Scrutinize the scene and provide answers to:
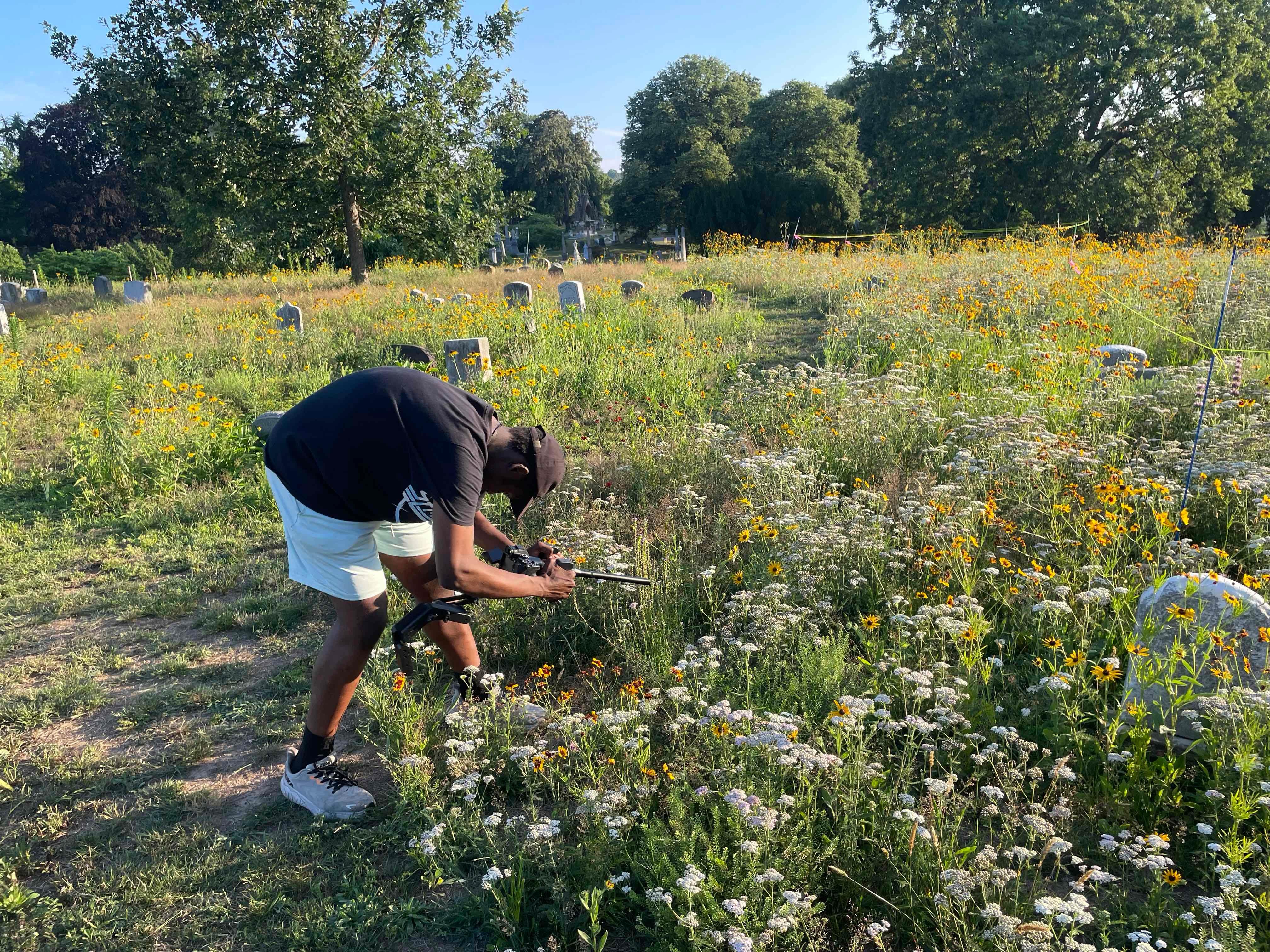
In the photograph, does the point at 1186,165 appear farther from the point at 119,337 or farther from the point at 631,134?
the point at 631,134

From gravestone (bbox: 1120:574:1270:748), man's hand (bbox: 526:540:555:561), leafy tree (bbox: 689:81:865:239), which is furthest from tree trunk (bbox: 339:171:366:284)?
leafy tree (bbox: 689:81:865:239)

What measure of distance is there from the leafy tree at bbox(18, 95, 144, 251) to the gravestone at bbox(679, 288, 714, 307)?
128 ft

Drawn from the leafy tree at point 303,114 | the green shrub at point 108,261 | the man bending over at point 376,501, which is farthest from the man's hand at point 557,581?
the green shrub at point 108,261

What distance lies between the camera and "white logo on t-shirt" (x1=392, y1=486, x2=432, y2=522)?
2771 millimetres

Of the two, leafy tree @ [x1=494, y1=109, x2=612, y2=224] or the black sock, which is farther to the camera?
leafy tree @ [x1=494, y1=109, x2=612, y2=224]

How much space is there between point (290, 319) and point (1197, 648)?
12.2 metres

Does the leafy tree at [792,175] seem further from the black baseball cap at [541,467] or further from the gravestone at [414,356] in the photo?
the black baseball cap at [541,467]

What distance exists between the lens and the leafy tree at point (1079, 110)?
2548 cm

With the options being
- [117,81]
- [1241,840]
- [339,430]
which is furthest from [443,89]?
[1241,840]

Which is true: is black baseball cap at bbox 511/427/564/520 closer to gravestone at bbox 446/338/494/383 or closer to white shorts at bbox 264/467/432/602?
white shorts at bbox 264/467/432/602

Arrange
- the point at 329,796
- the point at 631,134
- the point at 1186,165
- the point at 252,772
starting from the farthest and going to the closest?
the point at 631,134, the point at 1186,165, the point at 252,772, the point at 329,796

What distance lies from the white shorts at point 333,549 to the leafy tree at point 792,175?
3621cm

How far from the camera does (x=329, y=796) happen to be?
10.1ft

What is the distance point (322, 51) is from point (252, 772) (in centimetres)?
1673
